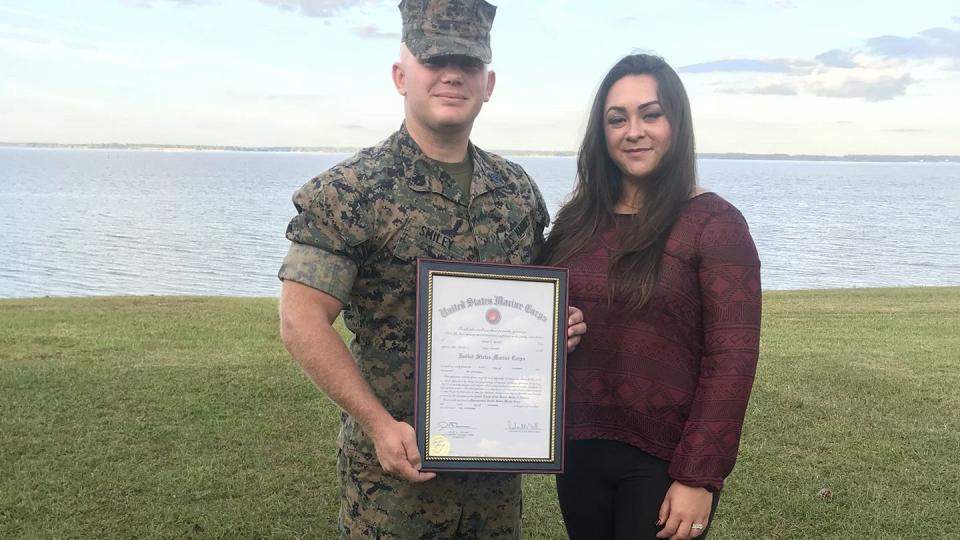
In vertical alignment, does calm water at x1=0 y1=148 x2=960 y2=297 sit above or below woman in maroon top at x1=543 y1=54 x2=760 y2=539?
below

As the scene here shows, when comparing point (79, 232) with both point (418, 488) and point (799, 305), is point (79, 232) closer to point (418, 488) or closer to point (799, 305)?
point (799, 305)

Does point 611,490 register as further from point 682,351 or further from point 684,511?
point 682,351

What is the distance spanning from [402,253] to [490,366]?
425mm

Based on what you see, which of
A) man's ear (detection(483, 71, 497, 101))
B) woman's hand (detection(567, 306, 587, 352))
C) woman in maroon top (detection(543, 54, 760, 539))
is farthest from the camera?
man's ear (detection(483, 71, 497, 101))

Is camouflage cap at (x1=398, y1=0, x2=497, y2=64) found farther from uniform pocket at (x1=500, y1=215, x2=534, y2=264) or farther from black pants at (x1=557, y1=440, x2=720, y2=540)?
black pants at (x1=557, y1=440, x2=720, y2=540)

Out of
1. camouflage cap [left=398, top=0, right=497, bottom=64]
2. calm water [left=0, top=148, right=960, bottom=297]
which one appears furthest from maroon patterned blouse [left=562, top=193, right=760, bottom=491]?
calm water [left=0, top=148, right=960, bottom=297]

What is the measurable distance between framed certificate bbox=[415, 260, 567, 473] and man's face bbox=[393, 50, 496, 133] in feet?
1.60

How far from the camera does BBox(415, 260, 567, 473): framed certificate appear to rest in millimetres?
2230

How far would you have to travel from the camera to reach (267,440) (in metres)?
6.03

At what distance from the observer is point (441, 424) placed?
2.25 meters

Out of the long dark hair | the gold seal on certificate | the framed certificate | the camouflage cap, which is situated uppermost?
the camouflage cap

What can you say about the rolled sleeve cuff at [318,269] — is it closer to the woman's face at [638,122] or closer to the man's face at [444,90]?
the man's face at [444,90]

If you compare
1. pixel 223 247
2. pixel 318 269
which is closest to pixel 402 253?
pixel 318 269

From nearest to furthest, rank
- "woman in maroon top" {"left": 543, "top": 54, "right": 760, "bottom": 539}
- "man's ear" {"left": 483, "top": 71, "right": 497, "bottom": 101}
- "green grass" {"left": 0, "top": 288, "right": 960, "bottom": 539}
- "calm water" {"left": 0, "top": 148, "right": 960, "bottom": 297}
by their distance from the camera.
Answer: "woman in maroon top" {"left": 543, "top": 54, "right": 760, "bottom": 539} → "man's ear" {"left": 483, "top": 71, "right": 497, "bottom": 101} → "green grass" {"left": 0, "top": 288, "right": 960, "bottom": 539} → "calm water" {"left": 0, "top": 148, "right": 960, "bottom": 297}
